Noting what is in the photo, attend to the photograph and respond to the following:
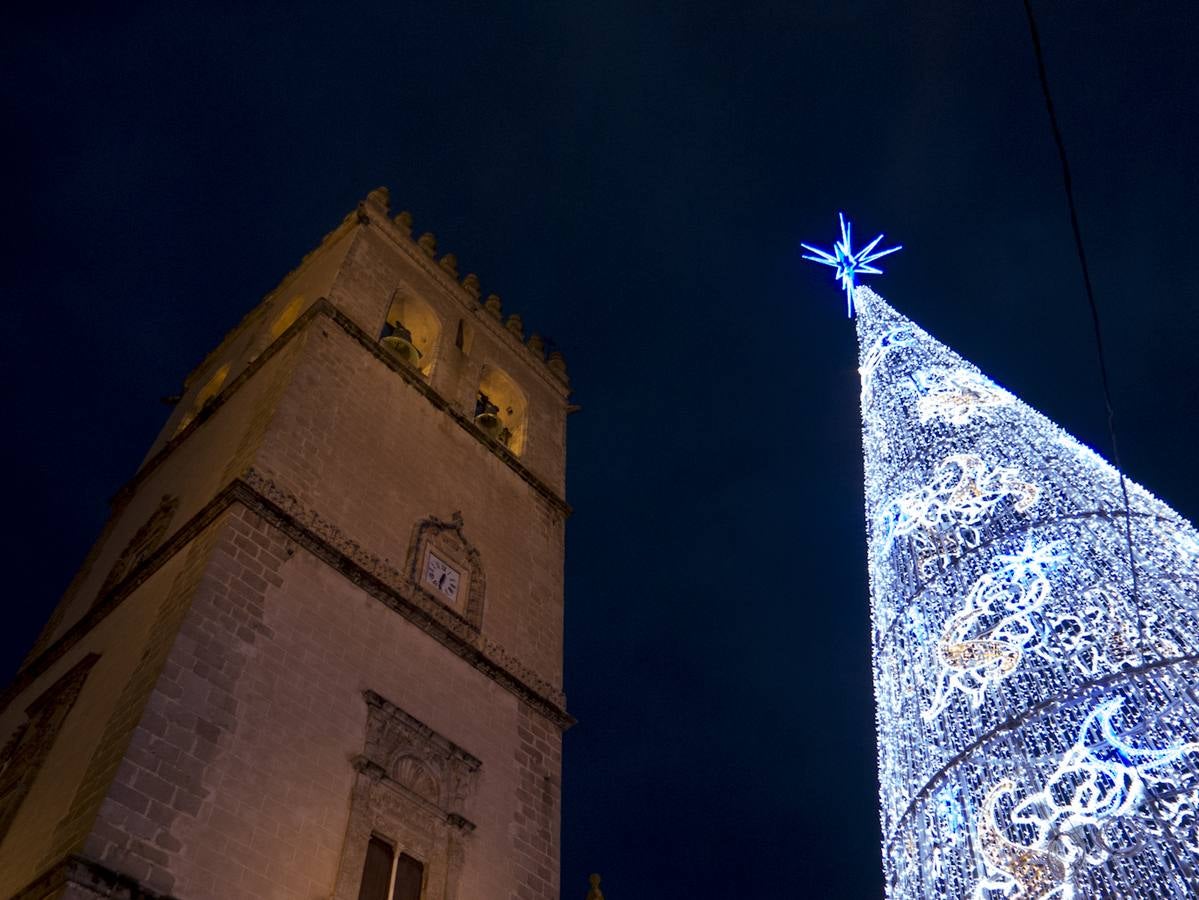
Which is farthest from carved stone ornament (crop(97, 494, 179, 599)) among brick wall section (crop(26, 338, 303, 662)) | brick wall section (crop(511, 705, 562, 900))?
brick wall section (crop(511, 705, 562, 900))

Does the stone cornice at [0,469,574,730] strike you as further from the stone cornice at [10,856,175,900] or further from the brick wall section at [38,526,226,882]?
the stone cornice at [10,856,175,900]

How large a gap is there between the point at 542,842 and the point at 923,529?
686cm

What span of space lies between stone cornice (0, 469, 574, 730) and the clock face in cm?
46

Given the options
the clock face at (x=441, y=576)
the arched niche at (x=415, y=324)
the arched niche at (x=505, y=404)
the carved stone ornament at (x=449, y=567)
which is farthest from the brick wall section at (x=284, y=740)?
the arched niche at (x=415, y=324)

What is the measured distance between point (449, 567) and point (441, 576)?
30 cm

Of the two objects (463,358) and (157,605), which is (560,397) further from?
(157,605)

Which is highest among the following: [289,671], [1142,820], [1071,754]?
[289,671]

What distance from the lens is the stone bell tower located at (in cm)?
970

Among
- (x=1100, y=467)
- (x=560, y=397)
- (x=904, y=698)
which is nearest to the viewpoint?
(x=904, y=698)

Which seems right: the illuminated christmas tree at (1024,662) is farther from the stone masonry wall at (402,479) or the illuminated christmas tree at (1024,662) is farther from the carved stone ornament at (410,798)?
the stone masonry wall at (402,479)

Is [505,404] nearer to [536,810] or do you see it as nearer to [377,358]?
[377,358]

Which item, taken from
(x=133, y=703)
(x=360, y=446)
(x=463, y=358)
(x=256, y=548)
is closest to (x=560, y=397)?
(x=463, y=358)

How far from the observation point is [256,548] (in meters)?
12.2

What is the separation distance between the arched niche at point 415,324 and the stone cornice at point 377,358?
71.3 inches
